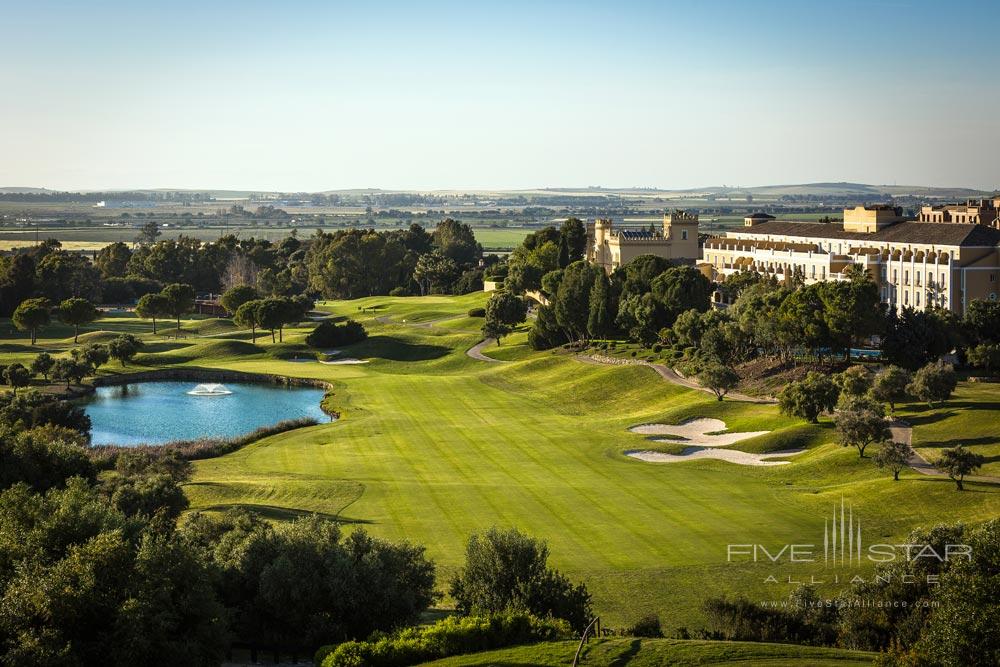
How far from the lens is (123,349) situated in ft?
300

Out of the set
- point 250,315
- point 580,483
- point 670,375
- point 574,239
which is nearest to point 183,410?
point 250,315

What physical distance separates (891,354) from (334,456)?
29.3 meters

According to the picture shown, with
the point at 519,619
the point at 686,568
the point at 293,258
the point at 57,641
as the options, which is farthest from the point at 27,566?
the point at 293,258

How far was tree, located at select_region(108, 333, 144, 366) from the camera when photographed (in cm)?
9150

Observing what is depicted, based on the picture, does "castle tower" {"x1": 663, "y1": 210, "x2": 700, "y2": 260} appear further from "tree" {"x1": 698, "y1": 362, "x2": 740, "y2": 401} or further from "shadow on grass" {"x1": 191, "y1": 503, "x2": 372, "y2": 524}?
"shadow on grass" {"x1": 191, "y1": 503, "x2": 372, "y2": 524}

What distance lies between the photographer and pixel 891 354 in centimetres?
6244

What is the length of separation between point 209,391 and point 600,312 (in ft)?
94.5

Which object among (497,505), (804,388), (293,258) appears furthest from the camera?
(293,258)

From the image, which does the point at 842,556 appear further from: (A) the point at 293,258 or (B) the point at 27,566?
(A) the point at 293,258

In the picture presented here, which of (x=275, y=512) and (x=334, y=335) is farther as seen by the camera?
(x=334, y=335)

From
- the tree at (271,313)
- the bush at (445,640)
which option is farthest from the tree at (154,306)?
the bush at (445,640)

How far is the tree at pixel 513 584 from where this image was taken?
3009 centimetres

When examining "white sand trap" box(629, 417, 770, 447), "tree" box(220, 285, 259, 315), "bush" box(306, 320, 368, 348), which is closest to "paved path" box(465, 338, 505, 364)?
"bush" box(306, 320, 368, 348)

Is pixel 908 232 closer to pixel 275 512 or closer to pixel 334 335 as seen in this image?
pixel 334 335
